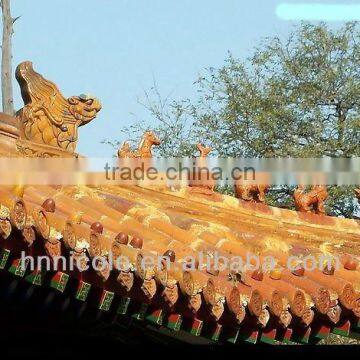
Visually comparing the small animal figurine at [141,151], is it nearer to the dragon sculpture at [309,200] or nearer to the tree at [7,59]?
the dragon sculpture at [309,200]

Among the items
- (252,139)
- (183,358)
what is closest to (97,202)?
(183,358)

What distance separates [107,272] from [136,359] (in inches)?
77.4

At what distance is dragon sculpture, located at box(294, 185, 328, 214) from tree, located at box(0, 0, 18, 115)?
7.45m

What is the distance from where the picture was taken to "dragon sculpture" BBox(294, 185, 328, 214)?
5.93 metres

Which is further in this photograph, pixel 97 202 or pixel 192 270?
pixel 97 202

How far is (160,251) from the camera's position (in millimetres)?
3924

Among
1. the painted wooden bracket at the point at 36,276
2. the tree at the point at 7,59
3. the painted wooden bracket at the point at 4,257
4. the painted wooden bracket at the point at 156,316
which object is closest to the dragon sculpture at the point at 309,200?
the painted wooden bracket at the point at 156,316

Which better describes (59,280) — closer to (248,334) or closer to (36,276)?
(36,276)

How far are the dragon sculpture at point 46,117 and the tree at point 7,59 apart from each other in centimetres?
804

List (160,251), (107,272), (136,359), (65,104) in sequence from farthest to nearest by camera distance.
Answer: (136,359) → (65,104) → (160,251) → (107,272)

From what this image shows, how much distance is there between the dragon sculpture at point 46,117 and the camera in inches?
185

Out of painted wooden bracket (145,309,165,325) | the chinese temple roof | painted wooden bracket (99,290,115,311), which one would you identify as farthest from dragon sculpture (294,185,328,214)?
painted wooden bracket (99,290,115,311)

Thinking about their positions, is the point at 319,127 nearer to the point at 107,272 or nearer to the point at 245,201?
the point at 245,201

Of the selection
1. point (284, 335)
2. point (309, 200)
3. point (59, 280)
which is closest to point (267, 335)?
point (284, 335)
